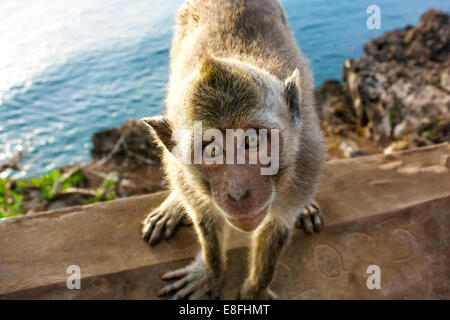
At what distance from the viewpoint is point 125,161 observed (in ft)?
19.3

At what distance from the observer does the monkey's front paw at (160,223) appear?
3.02 metres

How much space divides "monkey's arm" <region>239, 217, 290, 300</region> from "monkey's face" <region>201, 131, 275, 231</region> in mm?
929

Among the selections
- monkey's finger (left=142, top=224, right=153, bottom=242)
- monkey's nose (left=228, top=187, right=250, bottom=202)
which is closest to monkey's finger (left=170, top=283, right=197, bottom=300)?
monkey's finger (left=142, top=224, right=153, bottom=242)

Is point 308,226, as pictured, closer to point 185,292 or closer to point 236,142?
point 185,292

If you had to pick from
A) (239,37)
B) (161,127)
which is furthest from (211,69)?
(239,37)

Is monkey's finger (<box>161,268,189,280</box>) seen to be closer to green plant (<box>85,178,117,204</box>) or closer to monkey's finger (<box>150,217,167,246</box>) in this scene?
monkey's finger (<box>150,217,167,246</box>)

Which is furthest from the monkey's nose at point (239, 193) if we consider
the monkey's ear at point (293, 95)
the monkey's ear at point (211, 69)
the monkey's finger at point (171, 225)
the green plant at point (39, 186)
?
the green plant at point (39, 186)

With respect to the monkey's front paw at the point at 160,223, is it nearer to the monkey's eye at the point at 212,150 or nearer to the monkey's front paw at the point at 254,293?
the monkey's front paw at the point at 254,293


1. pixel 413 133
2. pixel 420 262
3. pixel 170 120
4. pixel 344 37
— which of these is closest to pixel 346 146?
pixel 413 133

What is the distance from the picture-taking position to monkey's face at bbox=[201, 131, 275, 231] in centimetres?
159

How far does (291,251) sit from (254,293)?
1.80 ft

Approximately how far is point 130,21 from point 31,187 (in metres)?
2.77

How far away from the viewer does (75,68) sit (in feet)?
16.0

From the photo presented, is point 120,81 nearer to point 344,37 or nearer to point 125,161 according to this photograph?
point 125,161
